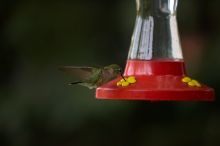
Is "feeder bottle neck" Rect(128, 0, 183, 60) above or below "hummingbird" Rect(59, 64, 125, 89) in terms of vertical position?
above

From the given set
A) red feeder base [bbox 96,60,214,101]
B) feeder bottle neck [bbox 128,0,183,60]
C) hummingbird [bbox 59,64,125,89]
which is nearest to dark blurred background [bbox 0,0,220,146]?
hummingbird [bbox 59,64,125,89]

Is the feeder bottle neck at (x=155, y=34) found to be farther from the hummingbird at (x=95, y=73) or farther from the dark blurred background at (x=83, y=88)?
the dark blurred background at (x=83, y=88)

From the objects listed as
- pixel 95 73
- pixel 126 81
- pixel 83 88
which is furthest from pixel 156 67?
pixel 83 88

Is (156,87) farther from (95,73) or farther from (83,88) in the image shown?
(83,88)

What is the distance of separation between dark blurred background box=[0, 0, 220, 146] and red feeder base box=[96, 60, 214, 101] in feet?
12.2

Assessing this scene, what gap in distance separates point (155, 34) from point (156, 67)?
275mm

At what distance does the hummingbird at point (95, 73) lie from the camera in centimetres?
398

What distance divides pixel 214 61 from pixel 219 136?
0.78 meters

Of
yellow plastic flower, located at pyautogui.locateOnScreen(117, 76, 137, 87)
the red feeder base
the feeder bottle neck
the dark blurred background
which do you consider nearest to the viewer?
the red feeder base

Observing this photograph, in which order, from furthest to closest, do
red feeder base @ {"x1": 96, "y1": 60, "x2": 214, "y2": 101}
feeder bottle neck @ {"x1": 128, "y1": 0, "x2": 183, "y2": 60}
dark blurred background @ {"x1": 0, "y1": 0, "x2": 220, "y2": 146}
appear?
1. dark blurred background @ {"x1": 0, "y1": 0, "x2": 220, "y2": 146}
2. feeder bottle neck @ {"x1": 128, "y1": 0, "x2": 183, "y2": 60}
3. red feeder base @ {"x1": 96, "y1": 60, "x2": 214, "y2": 101}

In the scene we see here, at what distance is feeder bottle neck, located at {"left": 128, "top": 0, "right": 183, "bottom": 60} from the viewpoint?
390 centimetres

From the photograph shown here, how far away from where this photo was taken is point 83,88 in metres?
7.61

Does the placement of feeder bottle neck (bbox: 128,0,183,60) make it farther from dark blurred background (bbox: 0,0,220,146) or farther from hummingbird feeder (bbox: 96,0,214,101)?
dark blurred background (bbox: 0,0,220,146)

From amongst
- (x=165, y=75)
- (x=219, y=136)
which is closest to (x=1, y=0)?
(x=219, y=136)
